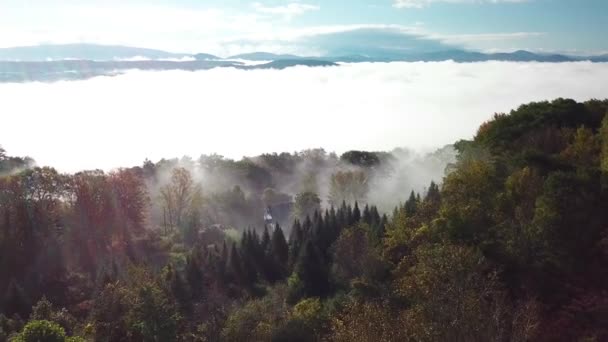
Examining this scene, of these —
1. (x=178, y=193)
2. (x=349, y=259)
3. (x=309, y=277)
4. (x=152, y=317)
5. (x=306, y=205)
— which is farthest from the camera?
(x=306, y=205)

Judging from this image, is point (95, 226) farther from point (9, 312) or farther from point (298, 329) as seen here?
point (298, 329)

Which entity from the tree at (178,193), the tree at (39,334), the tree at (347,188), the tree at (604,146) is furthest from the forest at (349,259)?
the tree at (347,188)

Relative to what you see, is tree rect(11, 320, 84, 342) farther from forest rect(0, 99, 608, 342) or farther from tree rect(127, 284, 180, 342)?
tree rect(127, 284, 180, 342)

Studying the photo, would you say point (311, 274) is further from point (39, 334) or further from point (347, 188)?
point (347, 188)

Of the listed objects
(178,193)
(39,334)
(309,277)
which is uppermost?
(39,334)

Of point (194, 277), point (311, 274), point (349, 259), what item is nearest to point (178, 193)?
point (194, 277)

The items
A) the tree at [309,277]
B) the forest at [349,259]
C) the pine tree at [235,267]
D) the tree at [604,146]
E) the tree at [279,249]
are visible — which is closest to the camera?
the forest at [349,259]

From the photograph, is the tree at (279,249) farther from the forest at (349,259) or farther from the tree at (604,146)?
the tree at (604,146)

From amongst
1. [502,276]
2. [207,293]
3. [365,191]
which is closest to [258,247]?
[207,293]
